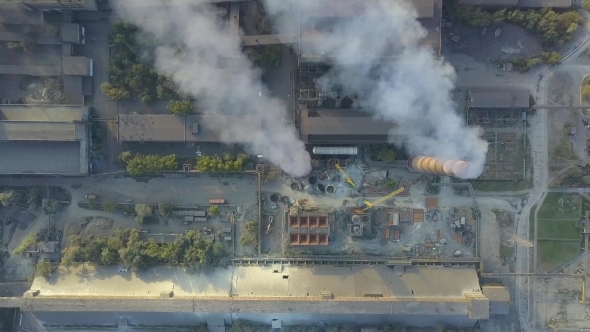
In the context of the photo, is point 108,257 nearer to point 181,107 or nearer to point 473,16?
point 181,107

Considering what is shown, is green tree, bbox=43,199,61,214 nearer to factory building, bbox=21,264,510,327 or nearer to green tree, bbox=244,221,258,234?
factory building, bbox=21,264,510,327

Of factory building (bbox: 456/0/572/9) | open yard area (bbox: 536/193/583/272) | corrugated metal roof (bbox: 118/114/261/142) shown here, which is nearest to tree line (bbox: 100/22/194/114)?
corrugated metal roof (bbox: 118/114/261/142)

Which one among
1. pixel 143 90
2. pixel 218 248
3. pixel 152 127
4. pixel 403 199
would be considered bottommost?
pixel 218 248

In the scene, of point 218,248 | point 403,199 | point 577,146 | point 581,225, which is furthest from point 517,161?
point 218,248

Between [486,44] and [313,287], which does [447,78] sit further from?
[313,287]

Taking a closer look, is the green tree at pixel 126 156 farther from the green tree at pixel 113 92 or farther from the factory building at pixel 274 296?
the factory building at pixel 274 296

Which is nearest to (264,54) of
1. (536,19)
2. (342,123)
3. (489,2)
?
(342,123)
